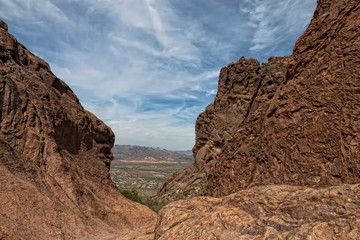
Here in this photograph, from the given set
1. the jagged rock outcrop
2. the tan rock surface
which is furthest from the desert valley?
the jagged rock outcrop

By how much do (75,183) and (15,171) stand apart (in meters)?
4.32

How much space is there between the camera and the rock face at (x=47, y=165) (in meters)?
13.1

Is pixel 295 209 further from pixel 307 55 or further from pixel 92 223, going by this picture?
pixel 92 223

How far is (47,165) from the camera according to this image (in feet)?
57.0

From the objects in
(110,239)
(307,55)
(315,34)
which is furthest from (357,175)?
(110,239)

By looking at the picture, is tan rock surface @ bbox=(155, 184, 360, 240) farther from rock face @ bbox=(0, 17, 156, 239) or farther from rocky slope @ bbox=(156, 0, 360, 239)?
rock face @ bbox=(0, 17, 156, 239)

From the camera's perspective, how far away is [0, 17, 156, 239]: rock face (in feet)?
42.9

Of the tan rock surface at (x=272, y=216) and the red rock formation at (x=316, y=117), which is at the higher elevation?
the red rock formation at (x=316, y=117)

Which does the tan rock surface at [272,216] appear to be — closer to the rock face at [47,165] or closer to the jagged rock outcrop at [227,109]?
the rock face at [47,165]

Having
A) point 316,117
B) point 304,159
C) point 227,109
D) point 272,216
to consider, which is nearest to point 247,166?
point 304,159

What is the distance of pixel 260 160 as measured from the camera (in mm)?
9070

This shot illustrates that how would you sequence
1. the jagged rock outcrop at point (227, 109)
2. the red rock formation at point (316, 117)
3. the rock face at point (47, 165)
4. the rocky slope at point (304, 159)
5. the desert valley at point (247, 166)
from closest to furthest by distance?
the rocky slope at point (304, 159)
the desert valley at point (247, 166)
the red rock formation at point (316, 117)
the rock face at point (47, 165)
the jagged rock outcrop at point (227, 109)

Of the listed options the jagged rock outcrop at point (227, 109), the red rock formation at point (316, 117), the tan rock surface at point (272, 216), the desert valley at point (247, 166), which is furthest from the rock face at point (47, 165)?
→ the jagged rock outcrop at point (227, 109)

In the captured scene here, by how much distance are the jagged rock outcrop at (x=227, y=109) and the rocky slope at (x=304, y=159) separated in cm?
3404
